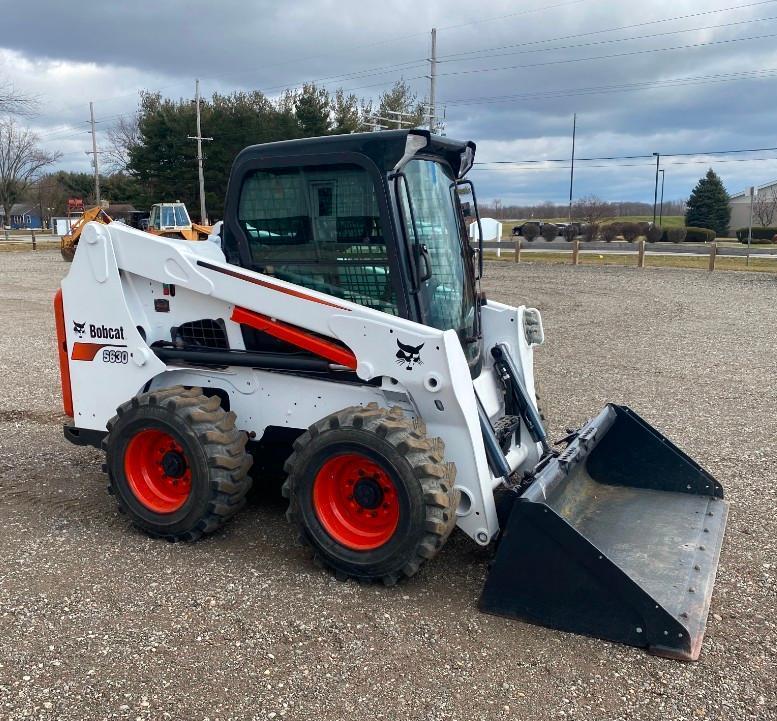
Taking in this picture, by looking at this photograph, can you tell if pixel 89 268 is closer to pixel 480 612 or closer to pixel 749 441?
pixel 480 612

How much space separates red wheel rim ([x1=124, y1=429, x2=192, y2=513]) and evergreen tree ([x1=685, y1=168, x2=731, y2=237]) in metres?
62.6

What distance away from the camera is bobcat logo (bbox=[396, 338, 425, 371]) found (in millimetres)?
3910

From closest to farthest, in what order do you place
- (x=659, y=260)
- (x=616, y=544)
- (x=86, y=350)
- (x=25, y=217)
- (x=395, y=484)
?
(x=395, y=484) → (x=616, y=544) → (x=86, y=350) → (x=659, y=260) → (x=25, y=217)

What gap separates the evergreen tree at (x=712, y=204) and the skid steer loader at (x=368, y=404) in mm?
61330

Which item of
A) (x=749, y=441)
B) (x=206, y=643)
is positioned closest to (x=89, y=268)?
(x=206, y=643)

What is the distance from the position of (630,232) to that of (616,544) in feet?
145

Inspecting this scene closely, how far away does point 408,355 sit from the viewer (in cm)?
394

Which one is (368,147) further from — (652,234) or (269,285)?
(652,234)

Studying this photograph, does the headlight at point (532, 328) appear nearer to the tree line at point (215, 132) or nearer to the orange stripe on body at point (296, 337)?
the orange stripe on body at point (296, 337)

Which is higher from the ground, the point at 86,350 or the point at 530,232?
the point at 530,232

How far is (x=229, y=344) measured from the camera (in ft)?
15.2

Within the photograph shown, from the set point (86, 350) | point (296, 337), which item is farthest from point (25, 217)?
point (296, 337)

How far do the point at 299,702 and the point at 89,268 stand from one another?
2.99 m

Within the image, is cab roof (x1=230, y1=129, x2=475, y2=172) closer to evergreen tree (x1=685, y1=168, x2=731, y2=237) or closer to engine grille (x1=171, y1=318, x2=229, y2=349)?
engine grille (x1=171, y1=318, x2=229, y2=349)
